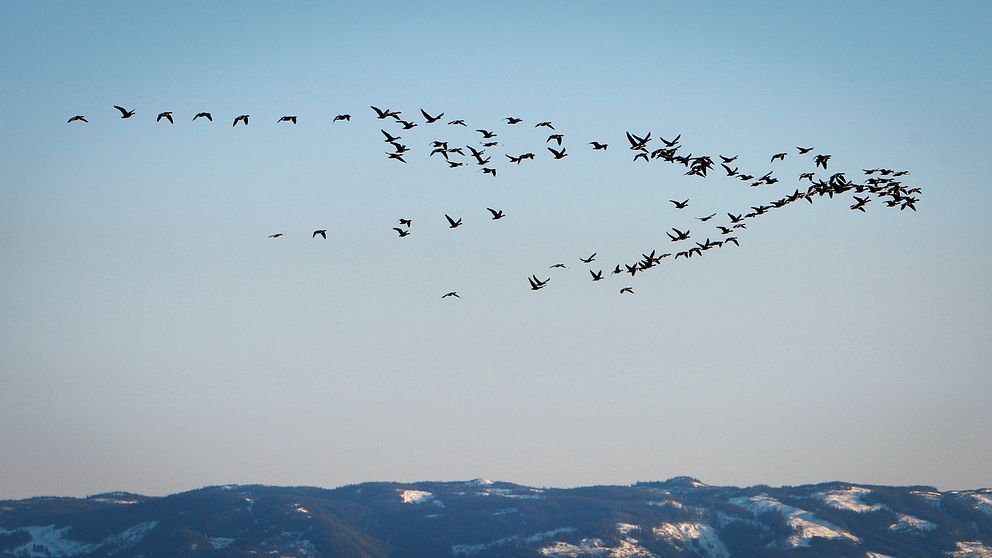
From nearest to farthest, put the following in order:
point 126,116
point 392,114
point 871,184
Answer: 1. point 126,116
2. point 392,114
3. point 871,184

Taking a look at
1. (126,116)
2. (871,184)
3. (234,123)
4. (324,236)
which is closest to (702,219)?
(871,184)

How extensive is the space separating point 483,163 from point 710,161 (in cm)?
2320

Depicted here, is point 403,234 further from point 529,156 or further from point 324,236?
point 529,156

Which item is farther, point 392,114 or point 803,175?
point 803,175

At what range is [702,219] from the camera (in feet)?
435

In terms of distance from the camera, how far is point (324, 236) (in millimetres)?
125938

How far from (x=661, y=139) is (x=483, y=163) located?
18.2 metres

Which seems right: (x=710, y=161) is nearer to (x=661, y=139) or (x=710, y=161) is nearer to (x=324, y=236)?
(x=661, y=139)

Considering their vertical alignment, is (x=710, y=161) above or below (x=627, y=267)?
above

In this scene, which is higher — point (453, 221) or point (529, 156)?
point (529, 156)

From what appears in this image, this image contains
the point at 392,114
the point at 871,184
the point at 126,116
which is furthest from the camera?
the point at 871,184

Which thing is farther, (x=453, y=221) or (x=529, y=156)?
(x=529, y=156)

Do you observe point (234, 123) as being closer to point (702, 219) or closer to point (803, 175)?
point (702, 219)

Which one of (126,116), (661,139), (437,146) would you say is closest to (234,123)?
(126,116)
